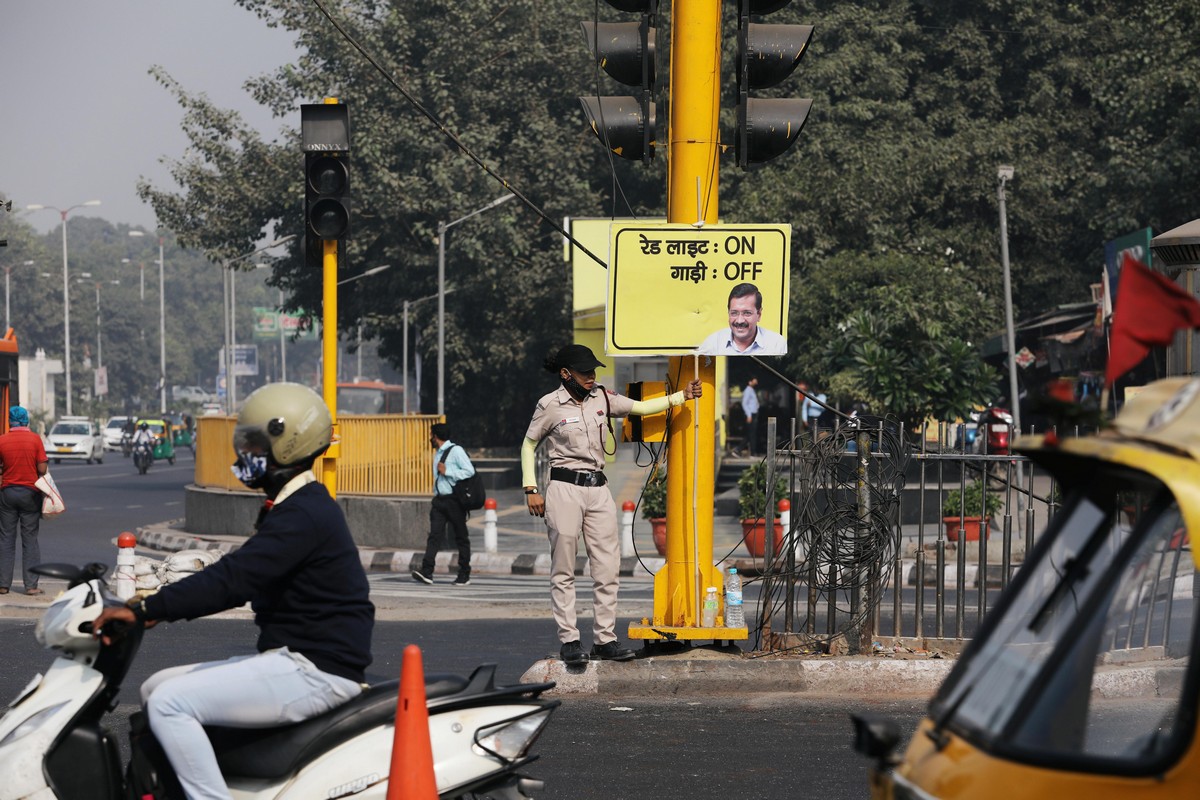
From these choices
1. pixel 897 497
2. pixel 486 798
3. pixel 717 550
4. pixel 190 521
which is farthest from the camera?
pixel 190 521

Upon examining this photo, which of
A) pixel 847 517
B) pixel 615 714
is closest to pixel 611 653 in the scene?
pixel 615 714

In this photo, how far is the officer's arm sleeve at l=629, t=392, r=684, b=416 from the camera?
9008 millimetres

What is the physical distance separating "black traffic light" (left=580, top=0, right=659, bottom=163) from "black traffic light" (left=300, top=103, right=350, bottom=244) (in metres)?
2.64

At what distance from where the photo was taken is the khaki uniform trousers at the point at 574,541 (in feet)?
29.3

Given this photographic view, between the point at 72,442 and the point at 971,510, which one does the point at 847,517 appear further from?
the point at 72,442

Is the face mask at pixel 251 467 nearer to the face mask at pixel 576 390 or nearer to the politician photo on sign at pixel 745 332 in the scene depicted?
the face mask at pixel 576 390

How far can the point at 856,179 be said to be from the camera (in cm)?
3775

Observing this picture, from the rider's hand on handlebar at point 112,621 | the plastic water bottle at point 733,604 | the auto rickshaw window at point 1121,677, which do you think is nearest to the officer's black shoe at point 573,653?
the plastic water bottle at point 733,604

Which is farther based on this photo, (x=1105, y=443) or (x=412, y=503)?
(x=412, y=503)

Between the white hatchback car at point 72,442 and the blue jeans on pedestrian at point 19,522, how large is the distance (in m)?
42.1

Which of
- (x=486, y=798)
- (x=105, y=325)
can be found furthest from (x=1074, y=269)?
(x=105, y=325)

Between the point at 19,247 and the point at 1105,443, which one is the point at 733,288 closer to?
the point at 1105,443

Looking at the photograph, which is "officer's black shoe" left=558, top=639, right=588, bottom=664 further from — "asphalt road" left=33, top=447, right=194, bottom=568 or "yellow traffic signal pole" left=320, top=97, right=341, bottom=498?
"asphalt road" left=33, top=447, right=194, bottom=568

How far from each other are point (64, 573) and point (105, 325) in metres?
124
